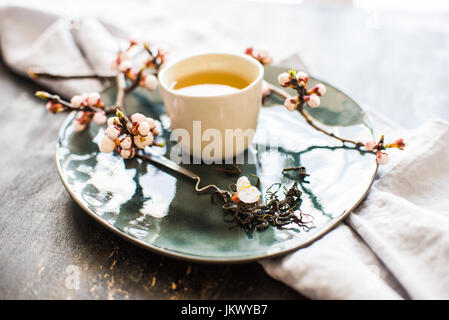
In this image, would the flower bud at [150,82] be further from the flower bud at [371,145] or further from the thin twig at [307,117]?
the flower bud at [371,145]

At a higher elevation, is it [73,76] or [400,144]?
[400,144]

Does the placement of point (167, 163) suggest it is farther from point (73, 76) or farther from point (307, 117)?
point (73, 76)

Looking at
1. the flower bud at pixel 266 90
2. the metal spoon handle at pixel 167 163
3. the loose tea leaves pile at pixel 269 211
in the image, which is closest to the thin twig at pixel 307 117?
the flower bud at pixel 266 90

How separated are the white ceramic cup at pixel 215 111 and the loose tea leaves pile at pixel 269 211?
0.38ft

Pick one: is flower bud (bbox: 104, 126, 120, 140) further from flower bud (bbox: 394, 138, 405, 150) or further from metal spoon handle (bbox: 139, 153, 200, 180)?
flower bud (bbox: 394, 138, 405, 150)

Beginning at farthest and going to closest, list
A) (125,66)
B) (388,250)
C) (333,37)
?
(333,37) < (125,66) < (388,250)

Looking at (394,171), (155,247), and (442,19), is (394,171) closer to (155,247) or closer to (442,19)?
→ (155,247)

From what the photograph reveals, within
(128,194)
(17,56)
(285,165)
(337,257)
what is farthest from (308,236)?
(17,56)

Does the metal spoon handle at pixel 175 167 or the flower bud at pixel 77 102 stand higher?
the flower bud at pixel 77 102

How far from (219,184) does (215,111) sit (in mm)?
140

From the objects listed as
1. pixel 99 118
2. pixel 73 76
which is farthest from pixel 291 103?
pixel 73 76

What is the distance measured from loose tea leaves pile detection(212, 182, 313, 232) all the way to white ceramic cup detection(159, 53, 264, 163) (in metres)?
0.12

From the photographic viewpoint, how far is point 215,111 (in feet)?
2.26

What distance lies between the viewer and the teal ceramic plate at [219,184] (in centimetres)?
59
